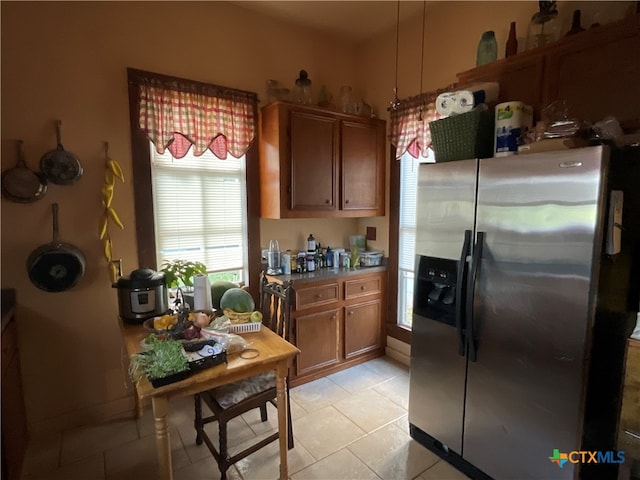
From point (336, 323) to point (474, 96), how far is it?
1.96 meters

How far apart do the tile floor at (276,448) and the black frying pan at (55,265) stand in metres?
0.99

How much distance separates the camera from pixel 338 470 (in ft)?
6.32

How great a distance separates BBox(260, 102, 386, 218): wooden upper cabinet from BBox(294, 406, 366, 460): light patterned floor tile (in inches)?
57.9

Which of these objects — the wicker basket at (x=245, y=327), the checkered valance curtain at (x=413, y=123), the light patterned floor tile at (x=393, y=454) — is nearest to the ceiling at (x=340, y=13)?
the checkered valance curtain at (x=413, y=123)

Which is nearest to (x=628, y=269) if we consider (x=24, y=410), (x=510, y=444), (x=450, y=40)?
(x=510, y=444)

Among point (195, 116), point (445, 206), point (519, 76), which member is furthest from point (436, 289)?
point (195, 116)

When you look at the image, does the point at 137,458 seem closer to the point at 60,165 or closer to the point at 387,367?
the point at 60,165

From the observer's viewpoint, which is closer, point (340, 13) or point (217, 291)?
point (217, 291)

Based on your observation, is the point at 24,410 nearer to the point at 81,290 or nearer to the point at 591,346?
the point at 81,290

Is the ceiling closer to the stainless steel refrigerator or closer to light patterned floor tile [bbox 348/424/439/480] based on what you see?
the stainless steel refrigerator

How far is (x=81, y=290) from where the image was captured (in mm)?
2232

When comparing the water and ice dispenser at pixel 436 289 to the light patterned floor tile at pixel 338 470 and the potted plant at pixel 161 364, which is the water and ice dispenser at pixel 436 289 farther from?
the potted plant at pixel 161 364

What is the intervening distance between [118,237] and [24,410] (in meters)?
1.17

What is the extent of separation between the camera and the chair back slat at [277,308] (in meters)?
2.04
